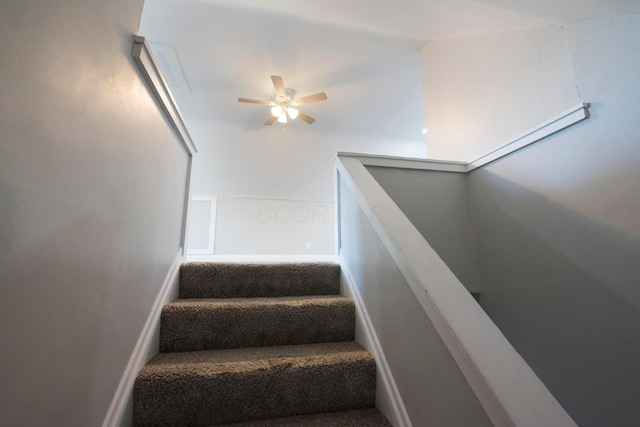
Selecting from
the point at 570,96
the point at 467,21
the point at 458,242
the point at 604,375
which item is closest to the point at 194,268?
the point at 458,242

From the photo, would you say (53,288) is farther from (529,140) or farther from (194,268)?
(529,140)

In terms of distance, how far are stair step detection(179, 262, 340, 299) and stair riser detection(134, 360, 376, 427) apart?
0.57 m

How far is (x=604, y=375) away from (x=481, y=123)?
1509 millimetres

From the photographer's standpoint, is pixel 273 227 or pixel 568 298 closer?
pixel 568 298

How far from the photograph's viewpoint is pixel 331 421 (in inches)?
38.1

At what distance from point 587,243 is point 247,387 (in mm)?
1497

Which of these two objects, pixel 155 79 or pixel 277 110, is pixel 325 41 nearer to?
pixel 277 110

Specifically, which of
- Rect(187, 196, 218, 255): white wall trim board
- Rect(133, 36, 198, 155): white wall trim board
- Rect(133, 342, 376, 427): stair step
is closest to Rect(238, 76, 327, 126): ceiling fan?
Rect(133, 36, 198, 155): white wall trim board

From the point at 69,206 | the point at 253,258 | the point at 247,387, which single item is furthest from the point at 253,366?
the point at 253,258

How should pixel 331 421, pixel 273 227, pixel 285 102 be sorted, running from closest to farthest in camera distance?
pixel 331 421 → pixel 285 102 → pixel 273 227

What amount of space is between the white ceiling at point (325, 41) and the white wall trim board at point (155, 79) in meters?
1.47

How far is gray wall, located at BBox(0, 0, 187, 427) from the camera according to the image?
48 centimetres

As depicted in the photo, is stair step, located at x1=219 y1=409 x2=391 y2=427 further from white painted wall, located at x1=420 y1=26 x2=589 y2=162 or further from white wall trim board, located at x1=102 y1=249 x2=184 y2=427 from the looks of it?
white painted wall, located at x1=420 y1=26 x2=589 y2=162

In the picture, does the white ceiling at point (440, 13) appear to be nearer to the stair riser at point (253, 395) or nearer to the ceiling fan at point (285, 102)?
the ceiling fan at point (285, 102)
